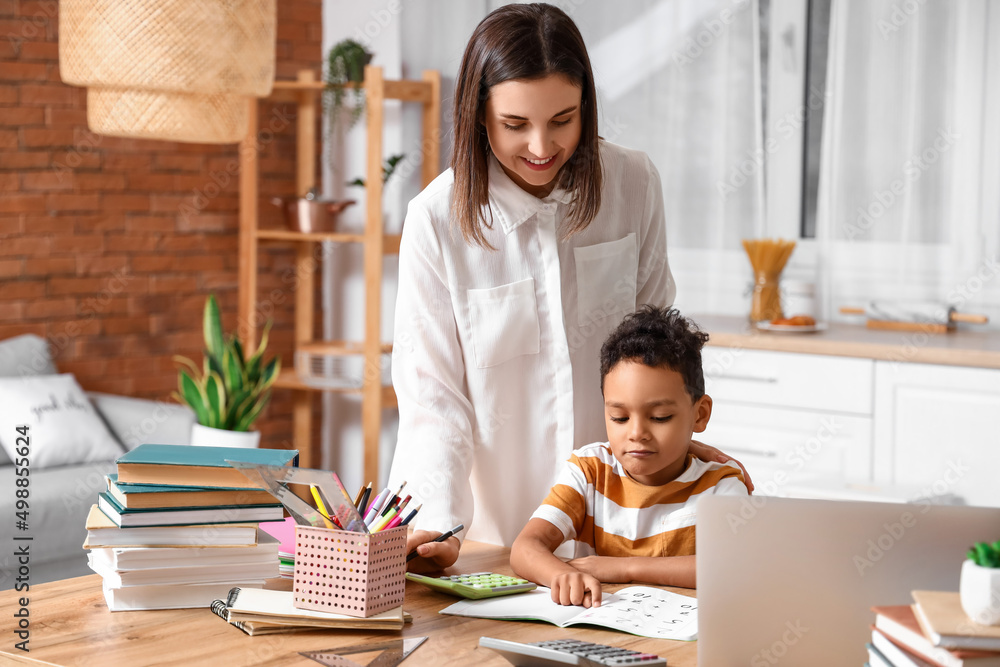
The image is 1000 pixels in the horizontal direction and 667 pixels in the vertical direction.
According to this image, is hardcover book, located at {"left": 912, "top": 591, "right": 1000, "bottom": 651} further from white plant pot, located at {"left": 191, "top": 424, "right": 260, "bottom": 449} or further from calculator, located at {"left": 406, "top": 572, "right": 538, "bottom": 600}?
white plant pot, located at {"left": 191, "top": 424, "right": 260, "bottom": 449}

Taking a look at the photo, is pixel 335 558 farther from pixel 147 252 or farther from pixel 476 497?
pixel 147 252

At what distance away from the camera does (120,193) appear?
163 inches

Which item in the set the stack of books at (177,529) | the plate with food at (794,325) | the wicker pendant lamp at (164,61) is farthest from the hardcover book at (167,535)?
the plate with food at (794,325)

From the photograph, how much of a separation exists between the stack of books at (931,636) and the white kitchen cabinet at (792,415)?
1995 millimetres

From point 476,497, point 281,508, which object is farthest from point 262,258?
point 281,508

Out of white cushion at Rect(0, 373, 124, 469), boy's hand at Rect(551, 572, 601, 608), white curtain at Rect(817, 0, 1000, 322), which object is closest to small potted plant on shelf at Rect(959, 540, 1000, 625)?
boy's hand at Rect(551, 572, 601, 608)

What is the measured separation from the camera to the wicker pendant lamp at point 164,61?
213 centimetres

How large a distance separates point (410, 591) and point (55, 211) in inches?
120

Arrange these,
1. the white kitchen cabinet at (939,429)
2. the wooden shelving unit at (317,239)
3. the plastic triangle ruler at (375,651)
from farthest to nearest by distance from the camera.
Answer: the wooden shelving unit at (317,239), the white kitchen cabinet at (939,429), the plastic triangle ruler at (375,651)

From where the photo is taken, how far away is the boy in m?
1.54

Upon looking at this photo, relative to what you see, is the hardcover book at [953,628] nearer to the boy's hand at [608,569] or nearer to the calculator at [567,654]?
the calculator at [567,654]

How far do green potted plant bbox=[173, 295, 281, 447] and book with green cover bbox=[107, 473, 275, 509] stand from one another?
233 centimetres

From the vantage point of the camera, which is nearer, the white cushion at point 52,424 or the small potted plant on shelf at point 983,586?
the small potted plant on shelf at point 983,586

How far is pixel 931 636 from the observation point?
3.01ft
